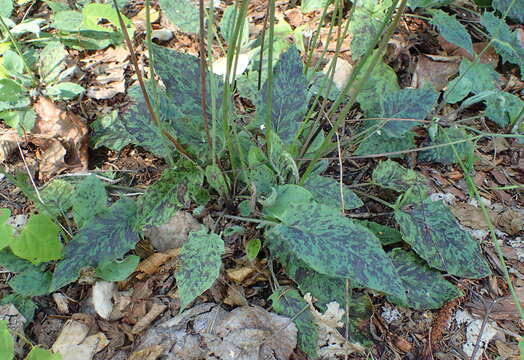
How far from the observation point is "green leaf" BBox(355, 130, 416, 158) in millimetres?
1304

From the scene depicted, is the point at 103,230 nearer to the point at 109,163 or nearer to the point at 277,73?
the point at 109,163

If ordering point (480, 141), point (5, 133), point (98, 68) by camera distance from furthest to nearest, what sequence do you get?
point (98, 68) → point (480, 141) → point (5, 133)

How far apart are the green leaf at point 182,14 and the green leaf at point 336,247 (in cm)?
70

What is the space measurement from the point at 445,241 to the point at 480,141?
22.4 inches

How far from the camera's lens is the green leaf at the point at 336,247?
881mm

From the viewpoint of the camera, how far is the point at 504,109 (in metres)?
1.43

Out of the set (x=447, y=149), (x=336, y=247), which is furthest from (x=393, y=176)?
(x=336, y=247)

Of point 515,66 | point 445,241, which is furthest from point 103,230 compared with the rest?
point 515,66

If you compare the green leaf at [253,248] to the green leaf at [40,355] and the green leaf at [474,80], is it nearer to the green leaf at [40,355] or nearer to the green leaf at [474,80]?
the green leaf at [40,355]

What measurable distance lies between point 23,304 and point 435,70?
1.51 metres

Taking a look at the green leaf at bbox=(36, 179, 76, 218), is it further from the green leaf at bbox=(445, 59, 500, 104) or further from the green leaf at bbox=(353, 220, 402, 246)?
the green leaf at bbox=(445, 59, 500, 104)

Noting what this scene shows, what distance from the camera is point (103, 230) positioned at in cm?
105

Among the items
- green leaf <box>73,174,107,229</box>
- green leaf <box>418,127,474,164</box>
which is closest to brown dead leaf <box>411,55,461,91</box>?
green leaf <box>418,127,474,164</box>

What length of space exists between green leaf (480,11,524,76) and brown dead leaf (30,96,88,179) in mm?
1397
